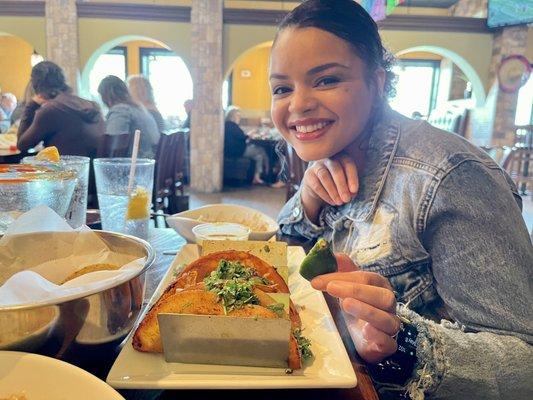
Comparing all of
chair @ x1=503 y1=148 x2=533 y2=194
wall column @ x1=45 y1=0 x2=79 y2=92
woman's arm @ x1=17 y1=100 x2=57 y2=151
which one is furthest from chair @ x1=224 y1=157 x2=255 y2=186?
woman's arm @ x1=17 y1=100 x2=57 y2=151

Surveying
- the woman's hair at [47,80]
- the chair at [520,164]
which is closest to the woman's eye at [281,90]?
the woman's hair at [47,80]

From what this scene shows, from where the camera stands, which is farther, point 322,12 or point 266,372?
point 322,12

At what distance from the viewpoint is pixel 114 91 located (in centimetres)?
401

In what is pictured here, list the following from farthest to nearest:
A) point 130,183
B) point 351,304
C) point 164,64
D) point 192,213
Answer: point 164,64, point 192,213, point 130,183, point 351,304

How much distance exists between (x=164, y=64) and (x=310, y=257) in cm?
1061

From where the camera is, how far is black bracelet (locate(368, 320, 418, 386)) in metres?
0.73

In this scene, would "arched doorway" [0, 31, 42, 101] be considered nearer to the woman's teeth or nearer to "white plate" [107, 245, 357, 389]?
the woman's teeth

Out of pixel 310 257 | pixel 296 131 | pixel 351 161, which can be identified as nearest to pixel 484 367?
pixel 310 257

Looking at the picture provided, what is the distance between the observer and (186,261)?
1.02m

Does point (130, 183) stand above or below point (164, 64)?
below

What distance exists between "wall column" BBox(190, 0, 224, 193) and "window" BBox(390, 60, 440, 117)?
5.96m

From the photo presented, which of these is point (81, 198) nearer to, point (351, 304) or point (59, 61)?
point (351, 304)

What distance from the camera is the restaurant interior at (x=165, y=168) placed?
0.53m

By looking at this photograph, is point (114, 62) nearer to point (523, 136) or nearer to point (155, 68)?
point (155, 68)
